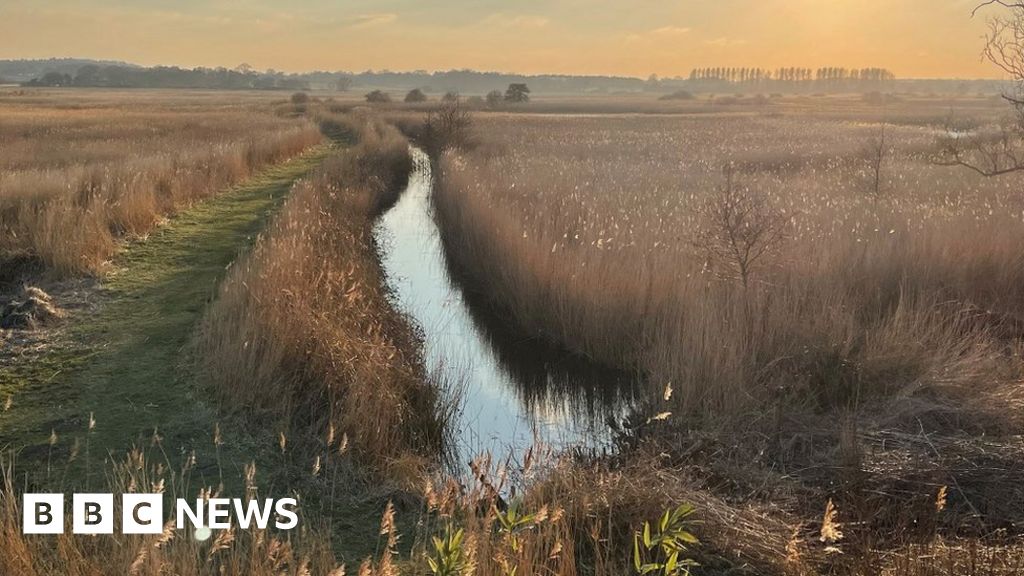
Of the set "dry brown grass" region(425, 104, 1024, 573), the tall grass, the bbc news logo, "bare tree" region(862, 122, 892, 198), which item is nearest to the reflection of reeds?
"dry brown grass" region(425, 104, 1024, 573)

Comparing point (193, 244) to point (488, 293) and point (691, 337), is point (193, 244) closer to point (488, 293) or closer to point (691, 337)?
point (488, 293)

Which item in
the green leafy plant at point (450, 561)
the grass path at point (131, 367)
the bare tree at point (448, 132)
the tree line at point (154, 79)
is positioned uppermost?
the tree line at point (154, 79)

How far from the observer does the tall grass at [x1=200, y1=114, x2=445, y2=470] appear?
18.1 feet

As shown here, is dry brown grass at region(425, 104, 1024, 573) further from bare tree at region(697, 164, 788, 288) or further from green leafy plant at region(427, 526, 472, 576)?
green leafy plant at region(427, 526, 472, 576)

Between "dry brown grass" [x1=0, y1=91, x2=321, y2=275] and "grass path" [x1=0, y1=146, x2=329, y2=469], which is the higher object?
"dry brown grass" [x1=0, y1=91, x2=321, y2=275]

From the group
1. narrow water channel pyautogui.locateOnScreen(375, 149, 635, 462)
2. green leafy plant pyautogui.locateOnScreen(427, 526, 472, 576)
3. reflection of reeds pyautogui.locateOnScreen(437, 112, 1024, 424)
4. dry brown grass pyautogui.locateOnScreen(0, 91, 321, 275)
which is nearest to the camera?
green leafy plant pyautogui.locateOnScreen(427, 526, 472, 576)

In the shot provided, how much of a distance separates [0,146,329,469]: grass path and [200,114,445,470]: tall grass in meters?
0.36

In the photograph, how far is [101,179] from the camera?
1223 centimetres

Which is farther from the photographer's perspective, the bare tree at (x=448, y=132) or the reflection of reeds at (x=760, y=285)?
the bare tree at (x=448, y=132)

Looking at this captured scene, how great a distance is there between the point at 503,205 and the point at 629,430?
21.7 ft

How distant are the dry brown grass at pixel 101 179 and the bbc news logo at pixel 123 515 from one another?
5.76 meters

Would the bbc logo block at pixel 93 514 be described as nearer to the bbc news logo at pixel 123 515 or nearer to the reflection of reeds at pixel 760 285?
the bbc news logo at pixel 123 515

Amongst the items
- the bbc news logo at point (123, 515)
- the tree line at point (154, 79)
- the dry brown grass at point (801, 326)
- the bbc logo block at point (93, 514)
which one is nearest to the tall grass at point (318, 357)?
the bbc news logo at point (123, 515)

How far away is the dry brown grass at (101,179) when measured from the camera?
895 centimetres
